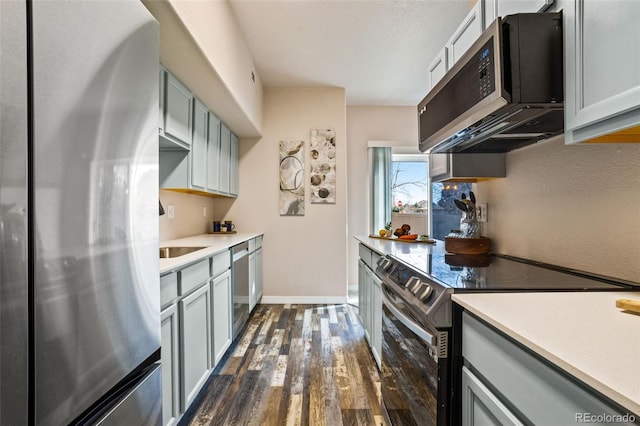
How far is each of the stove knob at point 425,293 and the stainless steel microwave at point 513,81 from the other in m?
0.71

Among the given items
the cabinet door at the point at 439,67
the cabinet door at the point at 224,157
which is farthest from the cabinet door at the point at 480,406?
the cabinet door at the point at 224,157

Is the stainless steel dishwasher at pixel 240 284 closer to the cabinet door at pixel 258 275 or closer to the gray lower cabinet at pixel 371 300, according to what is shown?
the cabinet door at pixel 258 275

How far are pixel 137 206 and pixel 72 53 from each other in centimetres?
38

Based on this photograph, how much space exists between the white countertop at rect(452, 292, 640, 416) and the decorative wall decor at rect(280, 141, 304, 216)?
304 centimetres

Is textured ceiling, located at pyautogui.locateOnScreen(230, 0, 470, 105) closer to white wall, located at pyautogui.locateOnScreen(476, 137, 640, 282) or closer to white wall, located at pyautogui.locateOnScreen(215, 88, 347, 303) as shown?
white wall, located at pyautogui.locateOnScreen(215, 88, 347, 303)

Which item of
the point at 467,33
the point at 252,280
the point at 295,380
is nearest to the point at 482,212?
the point at 467,33

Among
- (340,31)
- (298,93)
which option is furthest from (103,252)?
(298,93)

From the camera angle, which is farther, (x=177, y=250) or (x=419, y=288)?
(x=177, y=250)

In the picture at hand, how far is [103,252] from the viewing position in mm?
716

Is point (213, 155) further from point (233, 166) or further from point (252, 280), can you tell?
point (252, 280)

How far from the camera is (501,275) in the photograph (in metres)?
1.21

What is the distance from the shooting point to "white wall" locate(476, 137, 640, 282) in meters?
1.08

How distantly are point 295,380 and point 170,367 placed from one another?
936 mm

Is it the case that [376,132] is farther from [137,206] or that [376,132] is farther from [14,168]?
[14,168]
